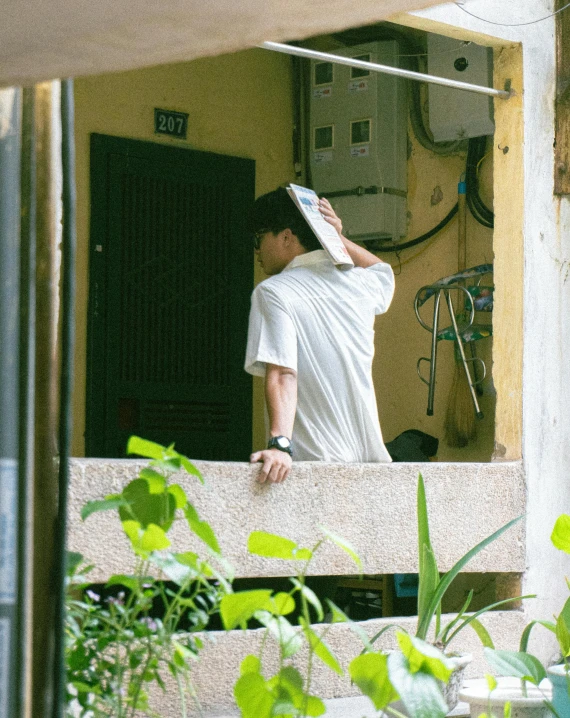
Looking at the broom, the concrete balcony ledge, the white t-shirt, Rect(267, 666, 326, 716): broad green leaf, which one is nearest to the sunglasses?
the white t-shirt

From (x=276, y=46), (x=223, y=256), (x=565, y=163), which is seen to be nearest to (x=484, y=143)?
(x=565, y=163)

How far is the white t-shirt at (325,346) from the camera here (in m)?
4.18

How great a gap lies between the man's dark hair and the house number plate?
2.21m

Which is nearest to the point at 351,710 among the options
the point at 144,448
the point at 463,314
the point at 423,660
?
the point at 423,660

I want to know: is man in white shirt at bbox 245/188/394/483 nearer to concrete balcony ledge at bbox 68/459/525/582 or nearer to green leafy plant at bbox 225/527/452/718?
concrete balcony ledge at bbox 68/459/525/582

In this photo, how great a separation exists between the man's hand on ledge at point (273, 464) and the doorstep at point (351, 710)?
2.59 ft

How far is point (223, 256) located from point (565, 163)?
2.39 m

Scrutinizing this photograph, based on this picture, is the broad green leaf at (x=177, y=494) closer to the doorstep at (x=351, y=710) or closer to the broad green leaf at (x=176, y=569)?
the broad green leaf at (x=176, y=569)

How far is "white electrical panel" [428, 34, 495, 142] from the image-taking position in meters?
6.02

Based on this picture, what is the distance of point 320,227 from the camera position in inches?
172

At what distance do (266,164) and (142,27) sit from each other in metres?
5.79

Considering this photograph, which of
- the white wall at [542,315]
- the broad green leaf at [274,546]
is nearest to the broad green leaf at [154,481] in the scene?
the broad green leaf at [274,546]

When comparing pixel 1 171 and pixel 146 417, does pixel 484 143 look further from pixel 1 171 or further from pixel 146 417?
pixel 1 171

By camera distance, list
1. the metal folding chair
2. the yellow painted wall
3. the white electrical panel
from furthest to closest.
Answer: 1. the yellow painted wall
2. the white electrical panel
3. the metal folding chair
